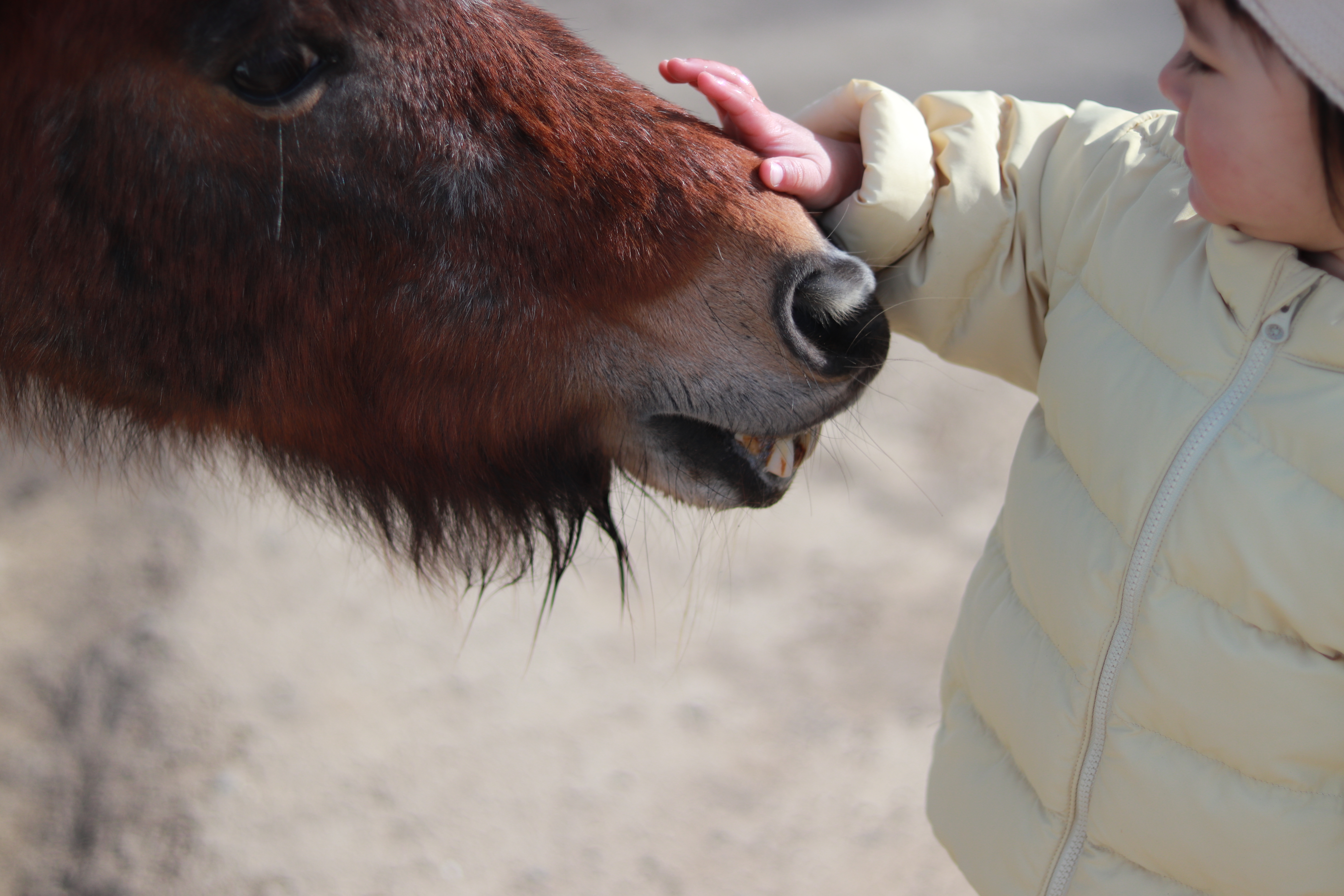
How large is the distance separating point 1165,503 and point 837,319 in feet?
1.56

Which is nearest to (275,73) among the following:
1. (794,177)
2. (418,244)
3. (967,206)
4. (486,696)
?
(418,244)

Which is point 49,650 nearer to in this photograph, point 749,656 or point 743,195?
point 749,656

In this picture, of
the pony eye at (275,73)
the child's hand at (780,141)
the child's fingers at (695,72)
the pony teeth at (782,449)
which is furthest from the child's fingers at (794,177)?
→ the pony eye at (275,73)

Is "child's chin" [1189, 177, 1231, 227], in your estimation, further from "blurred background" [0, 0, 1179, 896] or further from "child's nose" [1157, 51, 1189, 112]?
"blurred background" [0, 0, 1179, 896]

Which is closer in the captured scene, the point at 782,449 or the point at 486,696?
the point at 782,449

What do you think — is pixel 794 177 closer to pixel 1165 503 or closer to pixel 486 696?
pixel 1165 503

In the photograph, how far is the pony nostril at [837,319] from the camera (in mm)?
1431

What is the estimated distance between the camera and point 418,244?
4.76 ft

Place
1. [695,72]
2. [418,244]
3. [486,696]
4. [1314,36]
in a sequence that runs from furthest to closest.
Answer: [486,696] < [695,72] < [418,244] < [1314,36]

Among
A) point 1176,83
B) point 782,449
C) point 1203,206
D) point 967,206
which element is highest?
point 1176,83

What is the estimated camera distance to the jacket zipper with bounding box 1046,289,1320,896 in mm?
1196

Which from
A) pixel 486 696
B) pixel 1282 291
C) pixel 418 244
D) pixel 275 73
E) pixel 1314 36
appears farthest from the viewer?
pixel 486 696

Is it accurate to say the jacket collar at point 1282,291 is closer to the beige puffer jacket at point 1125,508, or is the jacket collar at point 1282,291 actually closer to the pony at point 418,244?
the beige puffer jacket at point 1125,508

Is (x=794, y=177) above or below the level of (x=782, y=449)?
above
